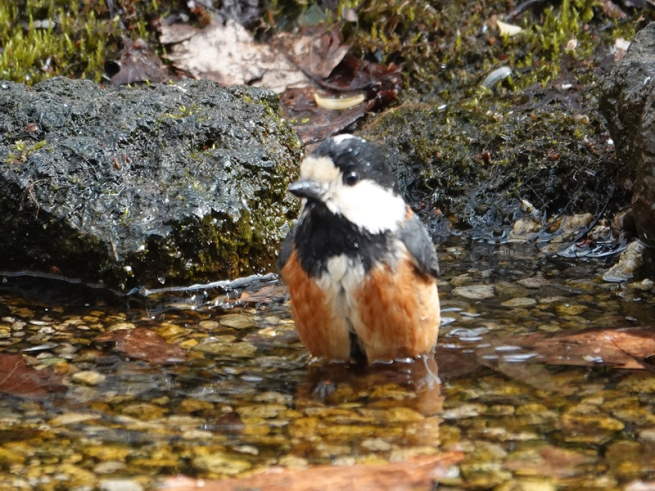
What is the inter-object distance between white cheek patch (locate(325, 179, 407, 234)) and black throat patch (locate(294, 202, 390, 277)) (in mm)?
33

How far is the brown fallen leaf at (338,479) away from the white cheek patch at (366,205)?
1.21m

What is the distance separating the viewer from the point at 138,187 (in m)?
5.24

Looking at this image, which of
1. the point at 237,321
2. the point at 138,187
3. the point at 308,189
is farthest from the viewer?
the point at 138,187

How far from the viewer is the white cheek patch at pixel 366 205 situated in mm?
3652

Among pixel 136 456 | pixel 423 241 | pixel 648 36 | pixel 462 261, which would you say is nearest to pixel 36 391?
pixel 136 456

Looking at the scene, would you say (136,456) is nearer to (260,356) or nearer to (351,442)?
(351,442)

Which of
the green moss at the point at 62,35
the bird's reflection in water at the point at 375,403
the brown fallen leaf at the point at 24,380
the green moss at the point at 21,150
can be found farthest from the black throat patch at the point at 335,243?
the green moss at the point at 62,35

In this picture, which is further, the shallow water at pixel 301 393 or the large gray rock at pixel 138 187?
the large gray rock at pixel 138 187

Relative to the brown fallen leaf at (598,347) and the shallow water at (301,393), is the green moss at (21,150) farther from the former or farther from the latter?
the brown fallen leaf at (598,347)

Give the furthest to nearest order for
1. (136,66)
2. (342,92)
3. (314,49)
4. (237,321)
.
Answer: (314,49) < (342,92) < (136,66) < (237,321)

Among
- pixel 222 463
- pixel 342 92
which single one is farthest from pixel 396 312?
pixel 342 92

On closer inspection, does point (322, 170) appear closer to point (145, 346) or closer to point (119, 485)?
point (145, 346)

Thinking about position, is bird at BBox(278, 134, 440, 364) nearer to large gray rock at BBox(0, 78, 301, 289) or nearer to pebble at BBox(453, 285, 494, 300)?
pebble at BBox(453, 285, 494, 300)

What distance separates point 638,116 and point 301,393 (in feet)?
8.90
